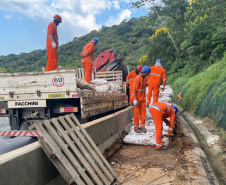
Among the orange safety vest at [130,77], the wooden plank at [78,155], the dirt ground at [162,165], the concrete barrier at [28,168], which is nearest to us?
the concrete barrier at [28,168]

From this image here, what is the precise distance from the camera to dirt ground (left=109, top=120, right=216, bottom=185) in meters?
3.31

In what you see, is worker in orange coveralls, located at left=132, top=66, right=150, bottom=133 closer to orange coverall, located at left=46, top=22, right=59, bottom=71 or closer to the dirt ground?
the dirt ground

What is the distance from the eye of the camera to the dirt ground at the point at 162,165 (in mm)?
3314

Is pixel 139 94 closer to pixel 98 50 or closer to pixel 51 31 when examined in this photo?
pixel 51 31

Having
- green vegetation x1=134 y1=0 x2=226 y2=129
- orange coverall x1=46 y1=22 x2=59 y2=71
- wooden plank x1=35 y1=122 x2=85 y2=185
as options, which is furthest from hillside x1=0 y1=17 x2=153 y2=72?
wooden plank x1=35 y1=122 x2=85 y2=185

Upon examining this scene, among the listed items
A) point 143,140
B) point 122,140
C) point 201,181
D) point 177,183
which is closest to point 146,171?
point 177,183

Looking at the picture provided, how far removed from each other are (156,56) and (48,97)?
20004 millimetres

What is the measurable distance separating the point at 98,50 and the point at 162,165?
39.4m

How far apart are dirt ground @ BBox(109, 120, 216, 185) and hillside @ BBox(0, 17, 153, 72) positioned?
2258cm

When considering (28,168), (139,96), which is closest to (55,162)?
(28,168)

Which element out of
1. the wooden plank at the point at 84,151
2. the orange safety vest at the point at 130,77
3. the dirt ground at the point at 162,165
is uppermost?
the orange safety vest at the point at 130,77

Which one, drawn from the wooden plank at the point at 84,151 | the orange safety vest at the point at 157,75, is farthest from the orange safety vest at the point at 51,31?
the wooden plank at the point at 84,151

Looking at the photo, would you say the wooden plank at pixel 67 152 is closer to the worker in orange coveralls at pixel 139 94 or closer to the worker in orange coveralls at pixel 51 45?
the worker in orange coveralls at pixel 139 94

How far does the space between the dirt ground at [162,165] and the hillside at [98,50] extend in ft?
74.1
